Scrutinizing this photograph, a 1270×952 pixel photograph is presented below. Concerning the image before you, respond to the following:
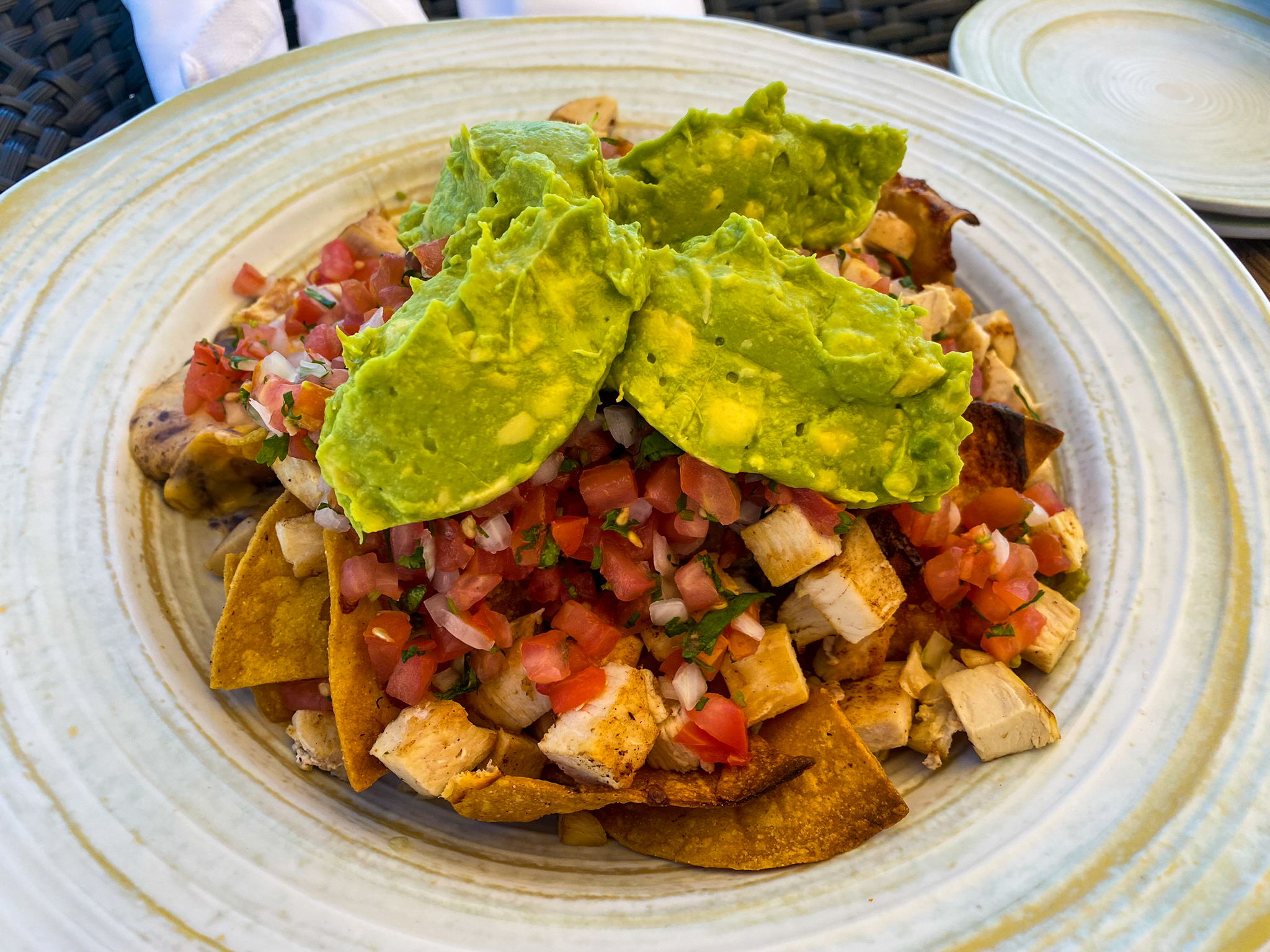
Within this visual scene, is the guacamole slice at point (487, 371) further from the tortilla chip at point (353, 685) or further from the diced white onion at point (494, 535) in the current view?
the tortilla chip at point (353, 685)

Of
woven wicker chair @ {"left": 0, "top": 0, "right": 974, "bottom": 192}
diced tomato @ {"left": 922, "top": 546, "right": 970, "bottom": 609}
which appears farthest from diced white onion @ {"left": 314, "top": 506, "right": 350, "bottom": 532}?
woven wicker chair @ {"left": 0, "top": 0, "right": 974, "bottom": 192}

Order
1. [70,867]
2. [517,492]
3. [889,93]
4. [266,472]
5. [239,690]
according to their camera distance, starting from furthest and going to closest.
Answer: [889,93]
[266,472]
[239,690]
[517,492]
[70,867]

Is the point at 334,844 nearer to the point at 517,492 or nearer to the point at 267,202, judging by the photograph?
the point at 517,492

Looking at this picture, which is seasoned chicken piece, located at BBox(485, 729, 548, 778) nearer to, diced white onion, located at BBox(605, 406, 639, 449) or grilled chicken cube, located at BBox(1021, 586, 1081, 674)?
diced white onion, located at BBox(605, 406, 639, 449)

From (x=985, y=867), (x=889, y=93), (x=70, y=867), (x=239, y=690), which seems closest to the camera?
(x=70, y=867)

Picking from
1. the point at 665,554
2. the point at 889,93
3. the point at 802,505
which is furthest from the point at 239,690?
the point at 889,93

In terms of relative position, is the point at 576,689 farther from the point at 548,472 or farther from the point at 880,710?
the point at 880,710

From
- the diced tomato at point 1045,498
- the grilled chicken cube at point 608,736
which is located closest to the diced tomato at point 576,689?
the grilled chicken cube at point 608,736
